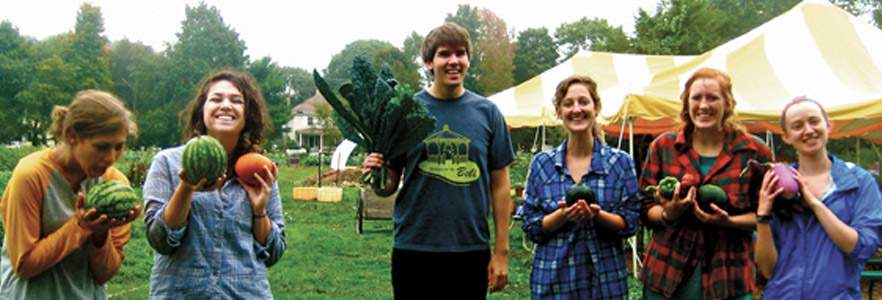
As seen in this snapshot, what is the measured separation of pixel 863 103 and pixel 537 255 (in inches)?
229

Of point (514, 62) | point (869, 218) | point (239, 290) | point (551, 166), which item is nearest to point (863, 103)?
point (869, 218)

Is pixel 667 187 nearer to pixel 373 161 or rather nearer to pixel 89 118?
pixel 373 161

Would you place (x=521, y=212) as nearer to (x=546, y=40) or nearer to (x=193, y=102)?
(x=193, y=102)

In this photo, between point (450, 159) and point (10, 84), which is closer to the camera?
point (450, 159)

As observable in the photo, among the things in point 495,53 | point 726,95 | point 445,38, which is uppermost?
point 495,53

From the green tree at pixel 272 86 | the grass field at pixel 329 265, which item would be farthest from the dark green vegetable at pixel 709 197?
the green tree at pixel 272 86

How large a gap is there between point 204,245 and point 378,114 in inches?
40.8

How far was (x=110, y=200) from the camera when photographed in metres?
2.28

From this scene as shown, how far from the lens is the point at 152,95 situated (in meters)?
57.0

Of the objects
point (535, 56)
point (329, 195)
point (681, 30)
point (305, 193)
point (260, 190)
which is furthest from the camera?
point (535, 56)

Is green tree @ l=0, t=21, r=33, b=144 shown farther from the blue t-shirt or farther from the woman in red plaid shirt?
the woman in red plaid shirt

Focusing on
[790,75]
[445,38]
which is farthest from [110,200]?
[790,75]

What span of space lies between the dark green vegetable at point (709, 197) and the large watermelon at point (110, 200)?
263 cm

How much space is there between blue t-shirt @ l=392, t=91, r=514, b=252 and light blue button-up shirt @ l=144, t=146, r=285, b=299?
87 cm
